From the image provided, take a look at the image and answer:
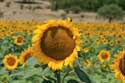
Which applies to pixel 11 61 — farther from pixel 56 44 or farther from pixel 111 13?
pixel 111 13

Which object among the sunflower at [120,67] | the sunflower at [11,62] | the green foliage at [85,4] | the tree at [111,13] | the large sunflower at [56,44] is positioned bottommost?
the green foliage at [85,4]

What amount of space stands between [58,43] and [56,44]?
0.01 m

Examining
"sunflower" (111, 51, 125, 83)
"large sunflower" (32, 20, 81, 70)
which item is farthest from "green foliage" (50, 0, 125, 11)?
"large sunflower" (32, 20, 81, 70)

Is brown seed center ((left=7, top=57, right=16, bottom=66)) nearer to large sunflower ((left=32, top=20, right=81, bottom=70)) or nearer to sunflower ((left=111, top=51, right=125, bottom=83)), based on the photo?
sunflower ((left=111, top=51, right=125, bottom=83))

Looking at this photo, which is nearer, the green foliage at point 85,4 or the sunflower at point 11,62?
the sunflower at point 11,62

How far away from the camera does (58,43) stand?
7.85 ft

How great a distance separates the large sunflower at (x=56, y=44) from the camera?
2.40 meters

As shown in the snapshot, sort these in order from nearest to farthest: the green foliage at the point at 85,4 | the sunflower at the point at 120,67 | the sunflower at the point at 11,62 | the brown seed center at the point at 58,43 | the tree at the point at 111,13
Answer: the brown seed center at the point at 58,43, the sunflower at the point at 120,67, the sunflower at the point at 11,62, the tree at the point at 111,13, the green foliage at the point at 85,4

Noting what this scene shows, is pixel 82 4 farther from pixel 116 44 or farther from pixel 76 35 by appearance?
pixel 76 35

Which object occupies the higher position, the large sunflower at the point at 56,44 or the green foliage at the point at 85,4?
the large sunflower at the point at 56,44

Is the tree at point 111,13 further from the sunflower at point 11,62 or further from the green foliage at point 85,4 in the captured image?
the sunflower at point 11,62

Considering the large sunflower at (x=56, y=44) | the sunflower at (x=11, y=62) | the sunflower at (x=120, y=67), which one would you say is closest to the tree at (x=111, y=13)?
the sunflower at (x=11, y=62)

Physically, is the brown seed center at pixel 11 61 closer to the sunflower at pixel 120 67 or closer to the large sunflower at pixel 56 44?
the sunflower at pixel 120 67

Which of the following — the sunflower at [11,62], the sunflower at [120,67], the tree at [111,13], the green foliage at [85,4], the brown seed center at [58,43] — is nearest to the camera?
the brown seed center at [58,43]
